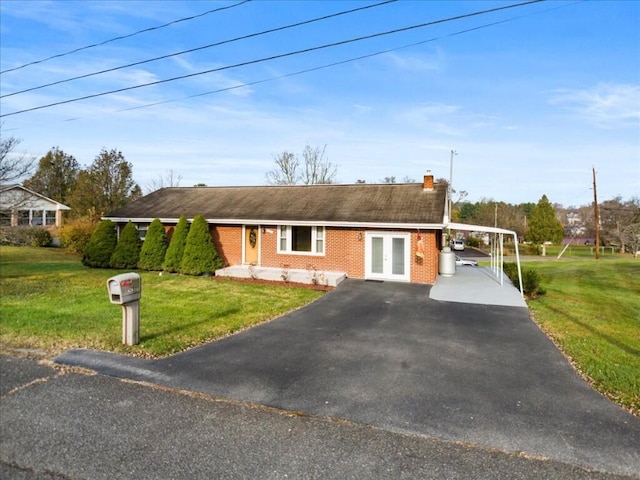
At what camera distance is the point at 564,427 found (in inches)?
176

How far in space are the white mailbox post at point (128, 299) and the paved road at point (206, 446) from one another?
75.2 inches

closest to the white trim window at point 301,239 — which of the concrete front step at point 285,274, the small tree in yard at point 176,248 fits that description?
the concrete front step at point 285,274

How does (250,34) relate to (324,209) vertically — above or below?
above

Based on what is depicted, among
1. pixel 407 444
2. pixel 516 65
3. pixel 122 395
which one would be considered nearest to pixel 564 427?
pixel 407 444

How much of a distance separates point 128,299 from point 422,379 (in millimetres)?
5155

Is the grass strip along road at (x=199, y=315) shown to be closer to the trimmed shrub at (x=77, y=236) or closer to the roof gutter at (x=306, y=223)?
the roof gutter at (x=306, y=223)

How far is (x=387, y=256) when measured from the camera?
15.5 meters

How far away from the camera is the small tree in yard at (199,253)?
16.9 m

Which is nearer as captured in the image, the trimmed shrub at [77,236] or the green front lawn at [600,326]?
the green front lawn at [600,326]

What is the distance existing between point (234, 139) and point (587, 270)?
2325 cm

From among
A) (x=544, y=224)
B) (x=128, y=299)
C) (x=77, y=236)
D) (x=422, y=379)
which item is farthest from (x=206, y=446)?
(x=544, y=224)

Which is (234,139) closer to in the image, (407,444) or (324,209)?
(324,209)

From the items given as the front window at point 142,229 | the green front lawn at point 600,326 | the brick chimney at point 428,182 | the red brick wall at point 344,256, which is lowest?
the green front lawn at point 600,326

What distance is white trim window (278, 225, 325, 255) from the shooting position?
655 inches
